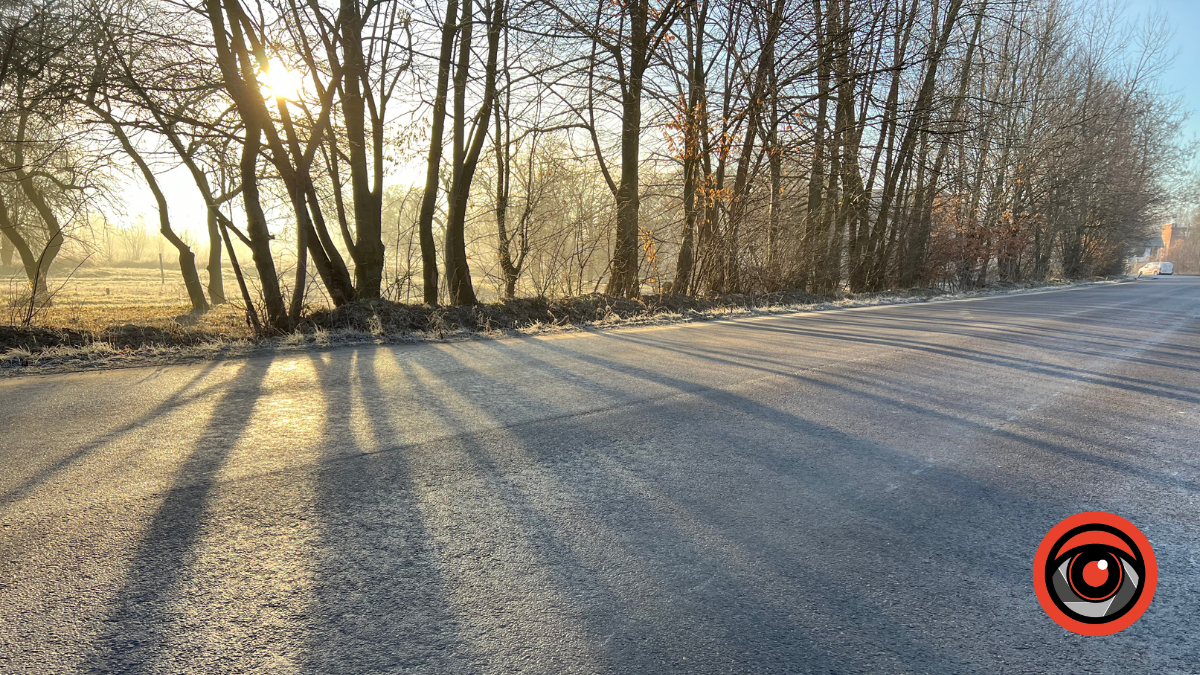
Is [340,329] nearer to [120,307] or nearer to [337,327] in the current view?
[337,327]

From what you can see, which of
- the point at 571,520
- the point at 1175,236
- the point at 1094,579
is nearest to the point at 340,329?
the point at 571,520

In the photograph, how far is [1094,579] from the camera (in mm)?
1968

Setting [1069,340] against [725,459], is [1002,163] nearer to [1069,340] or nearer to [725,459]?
[1069,340]

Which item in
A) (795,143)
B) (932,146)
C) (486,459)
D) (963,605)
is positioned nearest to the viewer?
(963,605)

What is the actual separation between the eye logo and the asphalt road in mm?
52

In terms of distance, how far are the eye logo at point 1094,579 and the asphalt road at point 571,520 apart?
52 mm

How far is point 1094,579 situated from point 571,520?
69.1 inches

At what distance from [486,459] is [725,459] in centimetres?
119

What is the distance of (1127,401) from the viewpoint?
4445 millimetres

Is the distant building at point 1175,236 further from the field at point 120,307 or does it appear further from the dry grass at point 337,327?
the field at point 120,307

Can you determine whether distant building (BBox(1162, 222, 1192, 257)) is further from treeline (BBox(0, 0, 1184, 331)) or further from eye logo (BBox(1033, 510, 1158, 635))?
eye logo (BBox(1033, 510, 1158, 635))

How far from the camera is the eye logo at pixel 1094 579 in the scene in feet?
5.97

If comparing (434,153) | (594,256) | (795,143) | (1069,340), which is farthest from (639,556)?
(795,143)

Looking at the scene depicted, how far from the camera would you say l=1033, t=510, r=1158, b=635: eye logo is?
1818mm
